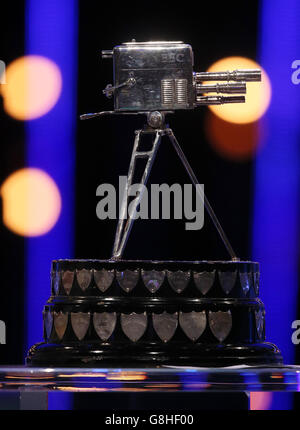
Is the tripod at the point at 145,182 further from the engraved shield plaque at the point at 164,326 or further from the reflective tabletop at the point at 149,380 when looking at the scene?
the reflective tabletop at the point at 149,380

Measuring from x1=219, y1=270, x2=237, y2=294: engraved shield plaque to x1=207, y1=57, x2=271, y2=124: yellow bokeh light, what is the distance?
0.64 meters

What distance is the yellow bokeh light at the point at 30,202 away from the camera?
2.04m

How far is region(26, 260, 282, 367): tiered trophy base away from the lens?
145cm

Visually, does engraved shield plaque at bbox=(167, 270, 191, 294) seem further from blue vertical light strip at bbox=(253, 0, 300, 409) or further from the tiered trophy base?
blue vertical light strip at bbox=(253, 0, 300, 409)

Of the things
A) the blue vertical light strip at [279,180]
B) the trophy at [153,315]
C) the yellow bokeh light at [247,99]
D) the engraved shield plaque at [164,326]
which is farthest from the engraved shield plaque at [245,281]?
the yellow bokeh light at [247,99]

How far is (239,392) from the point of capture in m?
1.30

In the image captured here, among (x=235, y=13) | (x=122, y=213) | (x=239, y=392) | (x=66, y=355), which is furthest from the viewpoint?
(x=235, y=13)

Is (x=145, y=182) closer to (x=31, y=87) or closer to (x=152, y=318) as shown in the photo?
(x=152, y=318)

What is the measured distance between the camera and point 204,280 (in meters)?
1.48

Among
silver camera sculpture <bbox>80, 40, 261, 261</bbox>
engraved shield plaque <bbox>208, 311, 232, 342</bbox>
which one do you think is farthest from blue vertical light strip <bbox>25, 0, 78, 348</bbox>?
engraved shield plaque <bbox>208, 311, 232, 342</bbox>

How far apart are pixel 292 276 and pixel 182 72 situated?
644mm

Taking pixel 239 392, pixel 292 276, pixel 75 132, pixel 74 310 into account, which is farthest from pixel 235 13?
pixel 239 392

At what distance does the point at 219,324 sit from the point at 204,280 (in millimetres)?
79

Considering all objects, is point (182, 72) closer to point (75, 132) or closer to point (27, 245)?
point (75, 132)
